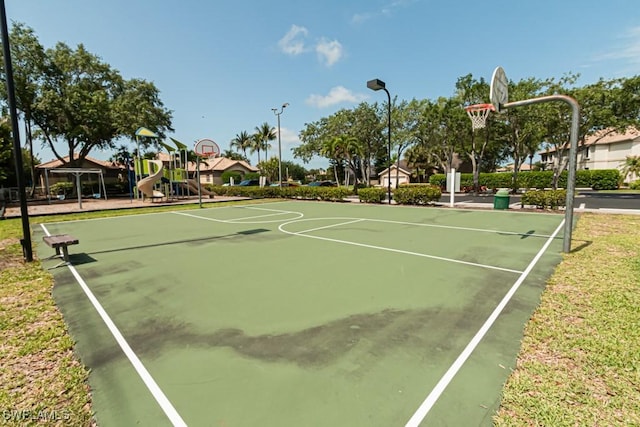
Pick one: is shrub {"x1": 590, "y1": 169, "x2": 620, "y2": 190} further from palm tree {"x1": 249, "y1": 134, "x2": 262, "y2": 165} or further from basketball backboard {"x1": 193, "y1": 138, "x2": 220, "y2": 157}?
palm tree {"x1": 249, "y1": 134, "x2": 262, "y2": 165}

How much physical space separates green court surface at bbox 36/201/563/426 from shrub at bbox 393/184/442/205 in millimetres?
10744

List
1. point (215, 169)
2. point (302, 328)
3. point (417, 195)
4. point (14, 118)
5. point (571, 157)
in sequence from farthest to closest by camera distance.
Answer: point (215, 169) → point (417, 195) → point (571, 157) → point (14, 118) → point (302, 328)

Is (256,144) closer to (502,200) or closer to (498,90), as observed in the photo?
(502,200)

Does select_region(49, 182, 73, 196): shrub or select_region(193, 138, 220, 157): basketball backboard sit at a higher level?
select_region(193, 138, 220, 157): basketball backboard

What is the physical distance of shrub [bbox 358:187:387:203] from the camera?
68.9 ft

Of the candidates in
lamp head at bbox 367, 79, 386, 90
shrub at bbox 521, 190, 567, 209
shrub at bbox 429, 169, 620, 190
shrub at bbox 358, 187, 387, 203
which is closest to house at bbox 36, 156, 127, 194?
shrub at bbox 358, 187, 387, 203

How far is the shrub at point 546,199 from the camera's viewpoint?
48.8ft

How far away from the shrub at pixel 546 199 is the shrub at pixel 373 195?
8.16 m

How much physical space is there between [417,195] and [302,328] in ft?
55.6

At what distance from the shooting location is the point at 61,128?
28094 mm

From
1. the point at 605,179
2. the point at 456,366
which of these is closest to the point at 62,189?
the point at 456,366

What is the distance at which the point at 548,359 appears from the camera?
3.08 m

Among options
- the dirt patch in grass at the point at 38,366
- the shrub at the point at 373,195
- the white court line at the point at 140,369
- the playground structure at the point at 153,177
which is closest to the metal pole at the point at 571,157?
the white court line at the point at 140,369

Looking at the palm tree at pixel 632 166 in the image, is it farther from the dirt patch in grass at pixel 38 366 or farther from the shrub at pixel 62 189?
the shrub at pixel 62 189
